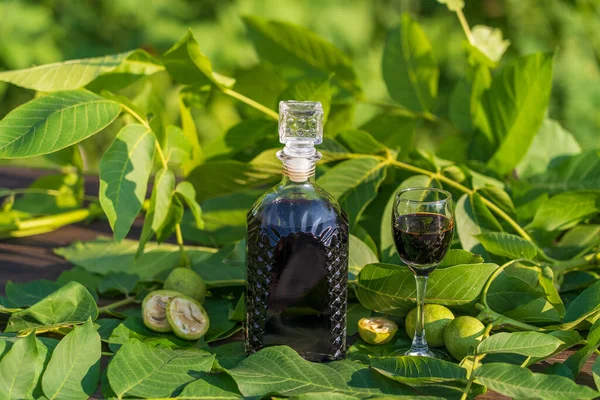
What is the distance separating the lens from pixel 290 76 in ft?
4.72

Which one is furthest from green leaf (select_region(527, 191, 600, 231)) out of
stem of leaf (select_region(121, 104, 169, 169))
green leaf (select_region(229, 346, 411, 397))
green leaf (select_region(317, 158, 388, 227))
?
stem of leaf (select_region(121, 104, 169, 169))

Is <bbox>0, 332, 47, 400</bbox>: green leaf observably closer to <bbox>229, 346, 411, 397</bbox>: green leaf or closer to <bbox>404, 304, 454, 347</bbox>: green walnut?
<bbox>229, 346, 411, 397</bbox>: green leaf

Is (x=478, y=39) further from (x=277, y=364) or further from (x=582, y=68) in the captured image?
(x=582, y=68)

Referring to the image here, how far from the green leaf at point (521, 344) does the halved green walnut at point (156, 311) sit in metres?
0.42

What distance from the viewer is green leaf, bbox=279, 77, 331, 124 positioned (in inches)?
48.6

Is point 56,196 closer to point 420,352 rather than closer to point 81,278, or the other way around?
point 81,278

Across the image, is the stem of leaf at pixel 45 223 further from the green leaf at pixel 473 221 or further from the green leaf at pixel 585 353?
the green leaf at pixel 585 353

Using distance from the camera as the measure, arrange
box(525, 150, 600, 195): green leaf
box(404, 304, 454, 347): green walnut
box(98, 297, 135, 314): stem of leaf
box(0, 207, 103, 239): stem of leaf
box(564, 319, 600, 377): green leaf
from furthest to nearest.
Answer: box(0, 207, 103, 239): stem of leaf → box(525, 150, 600, 195): green leaf → box(98, 297, 135, 314): stem of leaf → box(404, 304, 454, 347): green walnut → box(564, 319, 600, 377): green leaf

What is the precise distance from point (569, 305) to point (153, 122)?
638mm

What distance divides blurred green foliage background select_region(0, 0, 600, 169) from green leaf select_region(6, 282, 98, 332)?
6.91 ft

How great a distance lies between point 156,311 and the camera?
3.57 feet

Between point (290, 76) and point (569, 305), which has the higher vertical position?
point (290, 76)

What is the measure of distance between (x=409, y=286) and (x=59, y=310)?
46cm

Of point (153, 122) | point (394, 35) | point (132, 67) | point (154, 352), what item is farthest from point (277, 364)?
point (394, 35)
